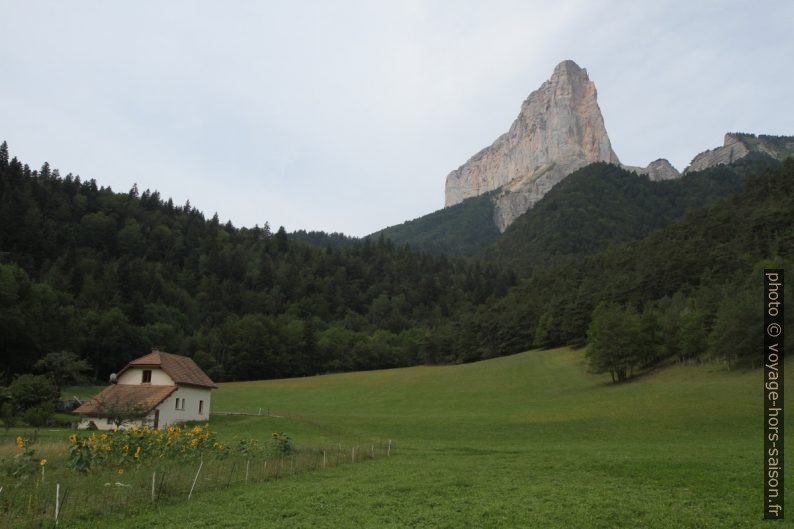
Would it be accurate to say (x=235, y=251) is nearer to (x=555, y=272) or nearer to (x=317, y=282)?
(x=317, y=282)

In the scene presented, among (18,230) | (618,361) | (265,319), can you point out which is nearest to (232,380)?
(265,319)

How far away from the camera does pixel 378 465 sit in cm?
2562

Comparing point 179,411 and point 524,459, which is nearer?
point 524,459

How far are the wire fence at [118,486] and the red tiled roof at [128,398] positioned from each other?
22.9 meters

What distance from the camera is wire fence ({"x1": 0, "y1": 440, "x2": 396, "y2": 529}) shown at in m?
14.0

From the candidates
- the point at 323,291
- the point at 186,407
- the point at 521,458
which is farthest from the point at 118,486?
the point at 323,291

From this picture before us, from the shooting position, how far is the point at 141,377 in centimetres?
5106

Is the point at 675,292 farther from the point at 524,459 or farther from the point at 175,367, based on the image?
the point at 175,367

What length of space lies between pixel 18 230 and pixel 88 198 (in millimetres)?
41245

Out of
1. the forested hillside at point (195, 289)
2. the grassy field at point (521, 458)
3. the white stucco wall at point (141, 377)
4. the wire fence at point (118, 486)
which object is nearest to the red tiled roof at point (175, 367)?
the white stucco wall at point (141, 377)

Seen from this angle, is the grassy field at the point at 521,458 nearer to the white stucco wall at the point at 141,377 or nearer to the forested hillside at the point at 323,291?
the white stucco wall at the point at 141,377

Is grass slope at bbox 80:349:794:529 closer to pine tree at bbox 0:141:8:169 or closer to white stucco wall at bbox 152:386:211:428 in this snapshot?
white stucco wall at bbox 152:386:211:428

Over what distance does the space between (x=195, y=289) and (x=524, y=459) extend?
13851 cm

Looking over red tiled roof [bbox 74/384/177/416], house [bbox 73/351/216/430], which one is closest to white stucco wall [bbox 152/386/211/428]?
house [bbox 73/351/216/430]
